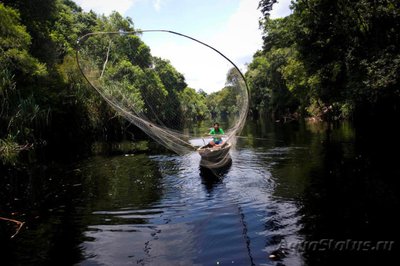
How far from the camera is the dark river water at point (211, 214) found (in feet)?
16.9

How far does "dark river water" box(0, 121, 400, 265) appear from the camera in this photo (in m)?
5.15

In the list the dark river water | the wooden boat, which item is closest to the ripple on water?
the dark river water

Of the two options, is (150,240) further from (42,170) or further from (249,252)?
(42,170)

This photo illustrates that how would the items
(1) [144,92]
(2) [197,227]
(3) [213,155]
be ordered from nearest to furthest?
(2) [197,227] < (3) [213,155] < (1) [144,92]

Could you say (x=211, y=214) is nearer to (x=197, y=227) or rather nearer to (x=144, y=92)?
(x=197, y=227)

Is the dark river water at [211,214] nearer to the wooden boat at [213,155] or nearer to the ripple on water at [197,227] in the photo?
the ripple on water at [197,227]

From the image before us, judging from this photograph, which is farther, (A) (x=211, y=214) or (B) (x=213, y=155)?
(B) (x=213, y=155)

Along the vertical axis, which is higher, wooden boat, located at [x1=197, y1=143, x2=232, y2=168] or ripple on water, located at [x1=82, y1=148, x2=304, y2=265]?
wooden boat, located at [x1=197, y1=143, x2=232, y2=168]

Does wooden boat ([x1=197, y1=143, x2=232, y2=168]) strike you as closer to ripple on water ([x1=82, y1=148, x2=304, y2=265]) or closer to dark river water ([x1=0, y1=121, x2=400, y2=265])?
dark river water ([x1=0, y1=121, x2=400, y2=265])

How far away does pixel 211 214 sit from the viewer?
278 inches

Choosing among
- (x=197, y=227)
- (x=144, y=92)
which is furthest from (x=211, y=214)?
(x=144, y=92)

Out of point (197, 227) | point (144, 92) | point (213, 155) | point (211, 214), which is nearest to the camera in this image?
point (197, 227)

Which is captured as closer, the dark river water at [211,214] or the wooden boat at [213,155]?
the dark river water at [211,214]

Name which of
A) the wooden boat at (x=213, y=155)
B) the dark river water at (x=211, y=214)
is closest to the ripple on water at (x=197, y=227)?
the dark river water at (x=211, y=214)
